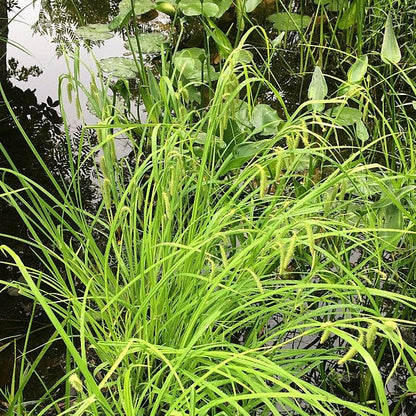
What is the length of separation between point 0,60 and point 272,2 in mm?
1142

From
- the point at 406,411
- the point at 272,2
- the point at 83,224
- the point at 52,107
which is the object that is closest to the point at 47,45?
the point at 52,107

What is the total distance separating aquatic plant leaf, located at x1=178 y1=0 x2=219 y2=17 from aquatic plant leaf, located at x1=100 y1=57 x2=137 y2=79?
0.29 meters

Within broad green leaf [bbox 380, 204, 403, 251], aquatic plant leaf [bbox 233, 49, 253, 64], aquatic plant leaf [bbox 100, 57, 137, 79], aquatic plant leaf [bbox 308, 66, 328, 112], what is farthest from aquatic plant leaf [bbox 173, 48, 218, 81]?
broad green leaf [bbox 380, 204, 403, 251]

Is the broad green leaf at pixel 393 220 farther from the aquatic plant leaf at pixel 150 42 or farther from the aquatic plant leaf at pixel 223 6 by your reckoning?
the aquatic plant leaf at pixel 150 42

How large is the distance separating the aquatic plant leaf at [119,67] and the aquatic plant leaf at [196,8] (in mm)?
291

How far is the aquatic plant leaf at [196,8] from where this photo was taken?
1.35m

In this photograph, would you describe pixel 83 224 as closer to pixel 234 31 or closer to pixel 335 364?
pixel 335 364

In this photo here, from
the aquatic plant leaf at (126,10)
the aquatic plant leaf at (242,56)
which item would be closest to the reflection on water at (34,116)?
the aquatic plant leaf at (126,10)

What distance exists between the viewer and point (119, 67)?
1640mm

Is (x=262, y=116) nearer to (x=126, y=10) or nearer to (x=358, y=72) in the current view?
(x=358, y=72)

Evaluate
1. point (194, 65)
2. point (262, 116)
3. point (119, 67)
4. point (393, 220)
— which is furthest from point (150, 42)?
point (393, 220)

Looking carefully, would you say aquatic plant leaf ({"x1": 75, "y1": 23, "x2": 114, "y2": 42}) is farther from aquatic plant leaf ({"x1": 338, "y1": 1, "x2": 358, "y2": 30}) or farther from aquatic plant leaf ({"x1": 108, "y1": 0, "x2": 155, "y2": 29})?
aquatic plant leaf ({"x1": 338, "y1": 1, "x2": 358, "y2": 30})

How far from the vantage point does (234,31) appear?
2287 mm

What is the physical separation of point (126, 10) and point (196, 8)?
16cm
